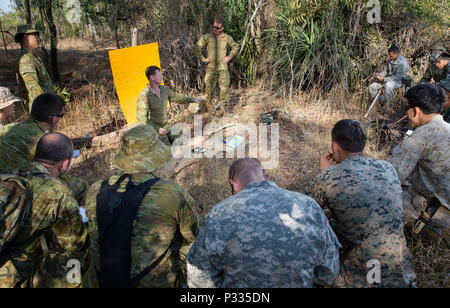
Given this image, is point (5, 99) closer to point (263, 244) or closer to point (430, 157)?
Answer: point (263, 244)

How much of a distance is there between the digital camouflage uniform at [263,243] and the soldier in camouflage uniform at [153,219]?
0.98ft

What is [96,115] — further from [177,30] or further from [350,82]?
[350,82]

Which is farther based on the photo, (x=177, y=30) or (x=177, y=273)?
(x=177, y=30)

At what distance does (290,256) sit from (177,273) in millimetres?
869

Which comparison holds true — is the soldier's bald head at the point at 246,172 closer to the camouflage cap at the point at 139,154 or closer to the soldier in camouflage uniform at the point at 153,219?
the soldier in camouflage uniform at the point at 153,219

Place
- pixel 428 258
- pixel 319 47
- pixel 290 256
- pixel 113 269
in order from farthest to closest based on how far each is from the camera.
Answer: pixel 319 47 → pixel 428 258 → pixel 113 269 → pixel 290 256

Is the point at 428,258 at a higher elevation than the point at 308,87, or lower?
lower

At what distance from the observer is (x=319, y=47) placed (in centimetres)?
676

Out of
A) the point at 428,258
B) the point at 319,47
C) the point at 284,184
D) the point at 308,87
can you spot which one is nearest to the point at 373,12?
the point at 319,47

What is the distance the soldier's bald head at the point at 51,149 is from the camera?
2115 mm

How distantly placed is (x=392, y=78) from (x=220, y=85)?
3.59 m

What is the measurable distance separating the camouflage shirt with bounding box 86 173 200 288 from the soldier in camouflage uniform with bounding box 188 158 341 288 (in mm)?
266

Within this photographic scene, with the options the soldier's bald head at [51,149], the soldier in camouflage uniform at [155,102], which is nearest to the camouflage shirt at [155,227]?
the soldier's bald head at [51,149]

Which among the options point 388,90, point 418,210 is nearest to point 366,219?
point 418,210
